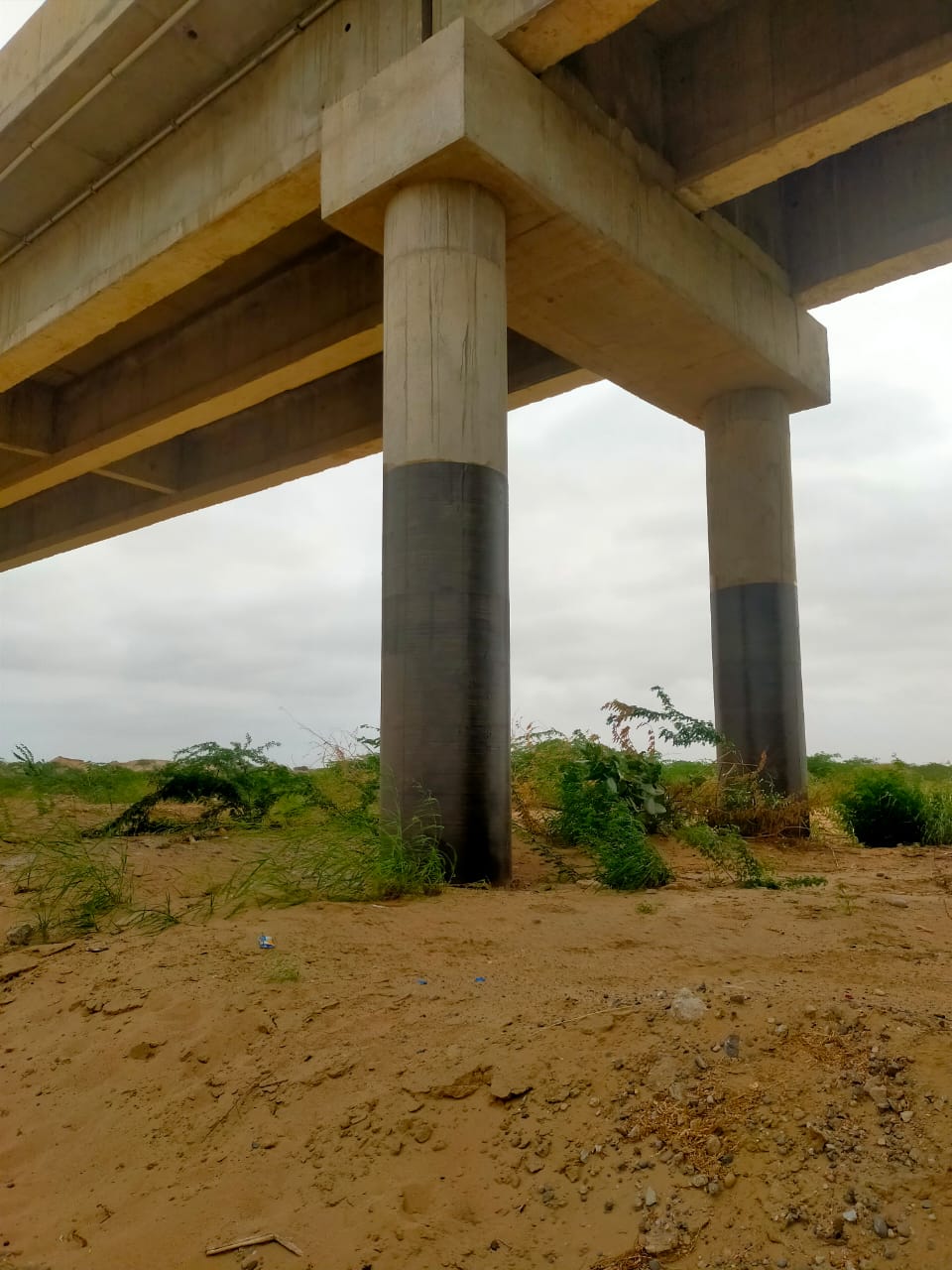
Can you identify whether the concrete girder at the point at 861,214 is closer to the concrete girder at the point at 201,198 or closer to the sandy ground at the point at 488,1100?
the concrete girder at the point at 201,198

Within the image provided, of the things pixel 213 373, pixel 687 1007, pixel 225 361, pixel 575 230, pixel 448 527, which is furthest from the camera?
Answer: pixel 213 373

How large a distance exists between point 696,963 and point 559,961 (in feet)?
1.79

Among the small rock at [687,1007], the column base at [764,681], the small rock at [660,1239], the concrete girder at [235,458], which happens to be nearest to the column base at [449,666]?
the small rock at [687,1007]

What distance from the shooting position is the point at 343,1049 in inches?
122

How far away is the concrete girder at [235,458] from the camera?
11.8 metres

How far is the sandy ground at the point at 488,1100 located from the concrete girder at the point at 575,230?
522 centimetres

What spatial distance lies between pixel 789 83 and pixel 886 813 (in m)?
6.30

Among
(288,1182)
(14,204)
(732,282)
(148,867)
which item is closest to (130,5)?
(14,204)

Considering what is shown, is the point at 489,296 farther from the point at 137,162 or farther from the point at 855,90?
the point at 137,162

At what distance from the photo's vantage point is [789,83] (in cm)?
773

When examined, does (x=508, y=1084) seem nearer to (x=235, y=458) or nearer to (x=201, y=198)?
(x=201, y=198)

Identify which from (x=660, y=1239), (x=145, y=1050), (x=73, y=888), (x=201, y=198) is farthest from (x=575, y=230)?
(x=660, y=1239)

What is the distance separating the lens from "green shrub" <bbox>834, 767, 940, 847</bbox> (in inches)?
336

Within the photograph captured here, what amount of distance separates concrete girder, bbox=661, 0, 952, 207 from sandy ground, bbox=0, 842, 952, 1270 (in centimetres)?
643
